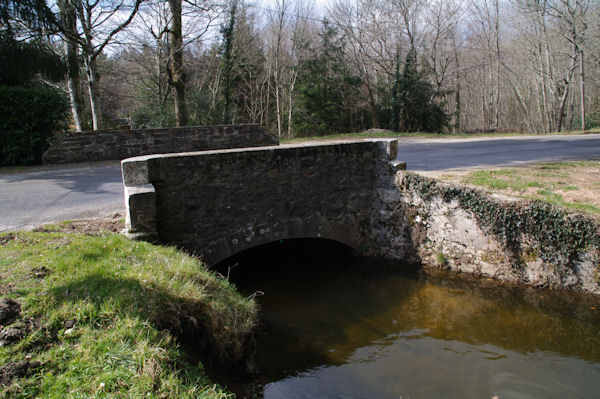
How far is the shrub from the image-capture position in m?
10.4

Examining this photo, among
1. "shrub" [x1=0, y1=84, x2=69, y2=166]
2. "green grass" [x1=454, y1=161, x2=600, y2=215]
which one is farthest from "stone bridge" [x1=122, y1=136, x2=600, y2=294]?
"shrub" [x1=0, y1=84, x2=69, y2=166]

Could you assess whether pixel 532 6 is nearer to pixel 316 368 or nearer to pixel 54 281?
pixel 316 368

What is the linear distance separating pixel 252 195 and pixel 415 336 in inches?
131

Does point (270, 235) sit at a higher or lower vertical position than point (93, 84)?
lower

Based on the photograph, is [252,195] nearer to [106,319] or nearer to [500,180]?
[106,319]

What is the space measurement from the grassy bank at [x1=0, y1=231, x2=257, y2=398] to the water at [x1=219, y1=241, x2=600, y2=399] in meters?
0.96

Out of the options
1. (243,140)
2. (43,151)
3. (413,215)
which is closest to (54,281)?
(413,215)

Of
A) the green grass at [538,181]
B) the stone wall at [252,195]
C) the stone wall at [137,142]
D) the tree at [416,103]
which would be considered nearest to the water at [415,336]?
the stone wall at [252,195]

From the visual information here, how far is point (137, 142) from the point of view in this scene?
11656 mm

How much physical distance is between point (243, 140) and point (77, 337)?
34.6ft

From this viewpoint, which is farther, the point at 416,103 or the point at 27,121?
the point at 416,103

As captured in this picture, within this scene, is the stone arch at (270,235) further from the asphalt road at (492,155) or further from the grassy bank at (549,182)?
the asphalt road at (492,155)

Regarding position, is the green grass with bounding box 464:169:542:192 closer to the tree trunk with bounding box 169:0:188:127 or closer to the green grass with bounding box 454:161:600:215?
the green grass with bounding box 454:161:600:215

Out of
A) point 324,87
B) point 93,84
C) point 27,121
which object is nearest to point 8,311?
point 27,121
